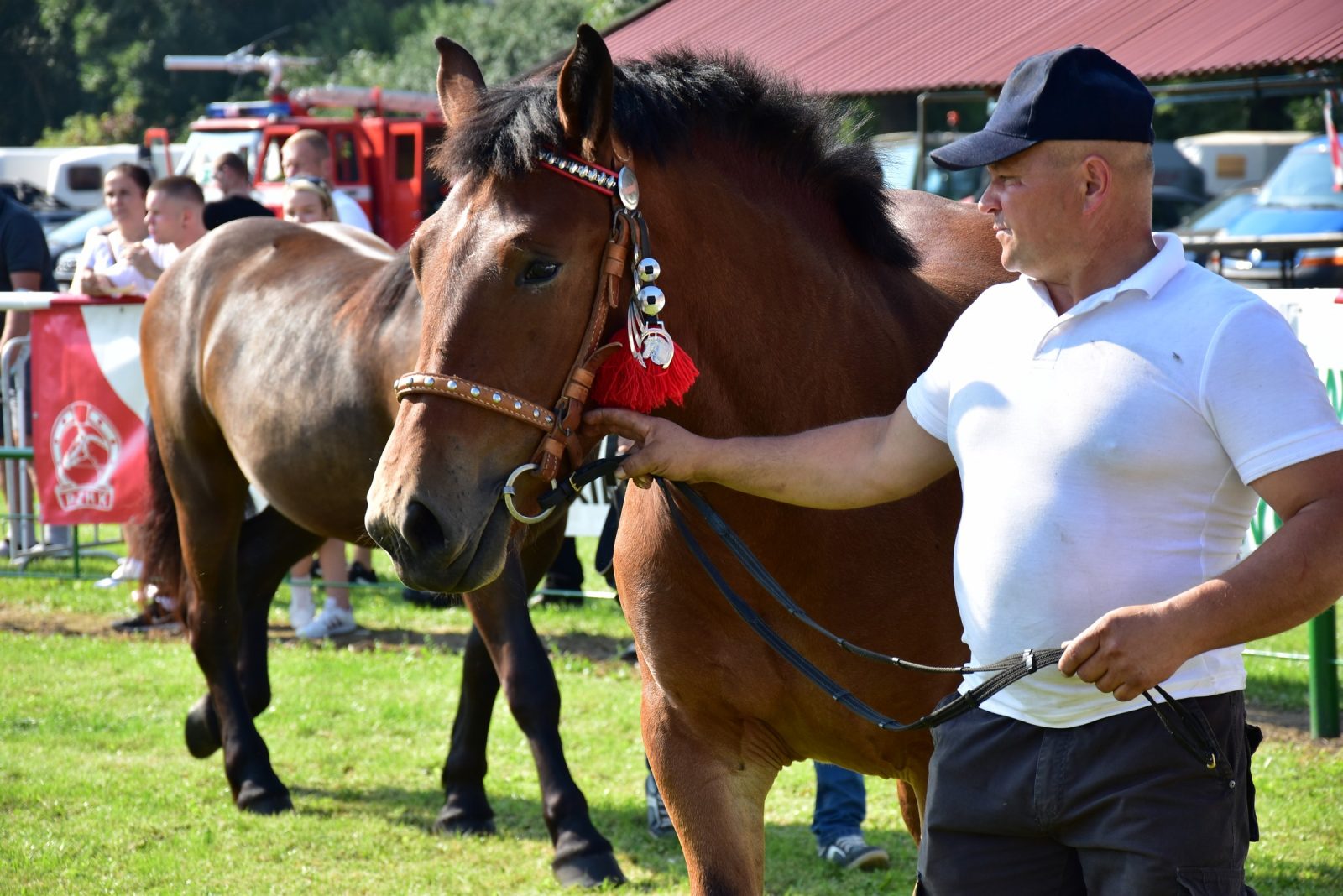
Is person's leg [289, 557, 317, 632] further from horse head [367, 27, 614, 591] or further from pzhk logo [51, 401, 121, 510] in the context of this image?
horse head [367, 27, 614, 591]

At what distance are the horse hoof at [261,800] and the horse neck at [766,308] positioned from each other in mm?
3308

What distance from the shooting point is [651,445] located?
8.02ft

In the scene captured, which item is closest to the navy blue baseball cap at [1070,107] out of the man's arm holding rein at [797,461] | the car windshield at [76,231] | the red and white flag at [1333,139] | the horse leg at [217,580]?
the man's arm holding rein at [797,461]

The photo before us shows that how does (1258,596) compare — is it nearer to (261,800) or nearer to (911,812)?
(911,812)

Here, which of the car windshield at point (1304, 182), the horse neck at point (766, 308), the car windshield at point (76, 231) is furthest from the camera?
the car windshield at point (76, 231)

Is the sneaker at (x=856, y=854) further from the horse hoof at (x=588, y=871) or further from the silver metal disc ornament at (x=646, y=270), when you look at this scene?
the silver metal disc ornament at (x=646, y=270)

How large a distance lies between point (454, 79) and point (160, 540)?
3648mm

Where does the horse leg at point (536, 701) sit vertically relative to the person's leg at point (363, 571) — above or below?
above

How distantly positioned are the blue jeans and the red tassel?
247 cm

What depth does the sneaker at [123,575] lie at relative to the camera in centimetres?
845

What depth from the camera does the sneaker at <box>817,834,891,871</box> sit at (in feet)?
14.8

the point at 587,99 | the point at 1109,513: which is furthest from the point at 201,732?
the point at 1109,513

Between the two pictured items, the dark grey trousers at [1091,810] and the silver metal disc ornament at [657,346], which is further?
the silver metal disc ornament at [657,346]

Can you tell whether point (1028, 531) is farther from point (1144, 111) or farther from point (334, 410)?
point (334, 410)
